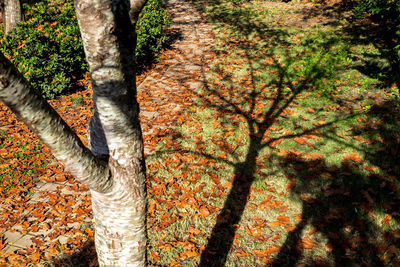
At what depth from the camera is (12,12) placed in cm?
823

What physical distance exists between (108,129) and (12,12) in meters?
9.65

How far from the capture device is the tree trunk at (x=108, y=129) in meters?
1.13

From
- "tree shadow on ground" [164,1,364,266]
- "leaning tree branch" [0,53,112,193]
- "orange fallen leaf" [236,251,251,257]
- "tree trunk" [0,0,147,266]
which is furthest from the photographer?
"tree shadow on ground" [164,1,364,266]

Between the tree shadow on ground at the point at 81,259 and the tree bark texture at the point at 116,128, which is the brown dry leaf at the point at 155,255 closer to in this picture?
the tree shadow on ground at the point at 81,259

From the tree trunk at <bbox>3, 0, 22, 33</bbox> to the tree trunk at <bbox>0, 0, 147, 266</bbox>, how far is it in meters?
9.40

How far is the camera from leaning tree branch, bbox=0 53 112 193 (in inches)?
38.9

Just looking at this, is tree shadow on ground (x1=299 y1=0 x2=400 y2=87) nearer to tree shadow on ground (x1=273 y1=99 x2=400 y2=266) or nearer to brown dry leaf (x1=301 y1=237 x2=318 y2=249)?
tree shadow on ground (x1=273 y1=99 x2=400 y2=266)

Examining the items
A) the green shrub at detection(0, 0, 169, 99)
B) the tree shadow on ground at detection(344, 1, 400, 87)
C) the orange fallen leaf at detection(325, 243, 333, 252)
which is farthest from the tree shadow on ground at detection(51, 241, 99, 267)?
the tree shadow on ground at detection(344, 1, 400, 87)

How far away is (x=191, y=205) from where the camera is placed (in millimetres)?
3646

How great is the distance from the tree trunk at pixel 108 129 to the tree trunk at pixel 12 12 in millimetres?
9397

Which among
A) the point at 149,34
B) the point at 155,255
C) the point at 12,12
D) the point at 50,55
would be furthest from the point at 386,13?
the point at 12,12

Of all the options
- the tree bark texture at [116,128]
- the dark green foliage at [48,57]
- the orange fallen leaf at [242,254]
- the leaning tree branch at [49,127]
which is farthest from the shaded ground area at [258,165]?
the leaning tree branch at [49,127]

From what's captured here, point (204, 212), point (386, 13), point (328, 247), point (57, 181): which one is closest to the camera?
point (328, 247)

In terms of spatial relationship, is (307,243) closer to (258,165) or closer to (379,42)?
(258,165)
